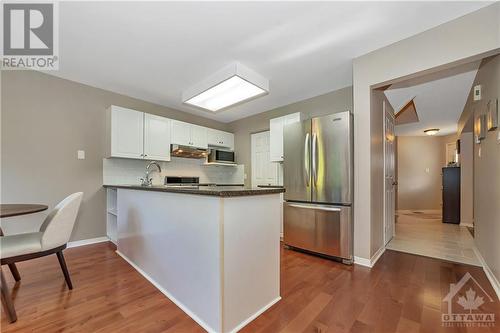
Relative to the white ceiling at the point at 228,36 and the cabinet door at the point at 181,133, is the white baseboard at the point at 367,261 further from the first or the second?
the cabinet door at the point at 181,133

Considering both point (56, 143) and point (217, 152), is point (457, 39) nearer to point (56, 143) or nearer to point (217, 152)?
point (217, 152)

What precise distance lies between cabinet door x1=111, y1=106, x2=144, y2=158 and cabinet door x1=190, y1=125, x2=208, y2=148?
101 cm

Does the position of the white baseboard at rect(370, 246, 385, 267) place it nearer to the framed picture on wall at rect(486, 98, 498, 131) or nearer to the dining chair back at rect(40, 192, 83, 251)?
the framed picture on wall at rect(486, 98, 498, 131)

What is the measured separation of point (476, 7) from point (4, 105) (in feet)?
16.9

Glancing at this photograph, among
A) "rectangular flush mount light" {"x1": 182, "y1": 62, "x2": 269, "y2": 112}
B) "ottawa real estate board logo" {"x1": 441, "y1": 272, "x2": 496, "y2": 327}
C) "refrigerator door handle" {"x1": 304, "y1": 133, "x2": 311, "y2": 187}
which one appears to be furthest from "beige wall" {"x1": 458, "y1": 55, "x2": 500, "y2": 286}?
"rectangular flush mount light" {"x1": 182, "y1": 62, "x2": 269, "y2": 112}

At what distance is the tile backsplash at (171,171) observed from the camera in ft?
11.9

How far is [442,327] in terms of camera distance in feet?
4.83

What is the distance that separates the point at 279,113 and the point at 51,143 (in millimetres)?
3787

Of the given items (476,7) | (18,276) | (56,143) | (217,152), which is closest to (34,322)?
(18,276)

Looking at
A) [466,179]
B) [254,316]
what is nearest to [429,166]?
[466,179]

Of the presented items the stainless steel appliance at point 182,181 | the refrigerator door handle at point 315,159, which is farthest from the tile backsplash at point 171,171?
the refrigerator door handle at point 315,159

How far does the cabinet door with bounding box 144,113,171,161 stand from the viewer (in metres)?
3.73

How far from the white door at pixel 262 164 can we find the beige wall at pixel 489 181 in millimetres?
2855

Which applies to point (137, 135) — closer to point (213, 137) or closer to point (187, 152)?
point (187, 152)
